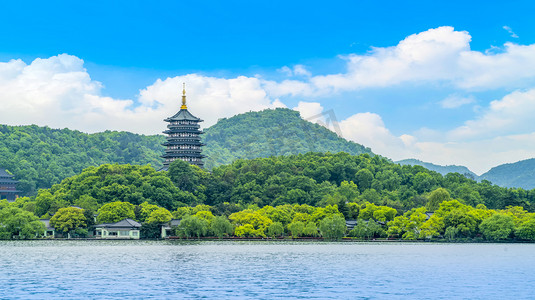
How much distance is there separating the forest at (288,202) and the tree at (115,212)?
0.11 meters

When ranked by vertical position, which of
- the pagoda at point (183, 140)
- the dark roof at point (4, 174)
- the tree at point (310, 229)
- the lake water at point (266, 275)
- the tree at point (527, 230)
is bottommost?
the lake water at point (266, 275)

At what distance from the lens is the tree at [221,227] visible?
6738 cm

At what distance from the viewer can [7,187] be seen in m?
113

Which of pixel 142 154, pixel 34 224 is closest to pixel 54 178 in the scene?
pixel 142 154

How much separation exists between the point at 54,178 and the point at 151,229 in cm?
5410

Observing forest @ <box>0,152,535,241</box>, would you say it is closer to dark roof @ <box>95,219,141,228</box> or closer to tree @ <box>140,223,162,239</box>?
tree @ <box>140,223,162,239</box>

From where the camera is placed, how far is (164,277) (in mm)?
31047

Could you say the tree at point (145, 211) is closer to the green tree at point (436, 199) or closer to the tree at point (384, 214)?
the tree at point (384, 214)

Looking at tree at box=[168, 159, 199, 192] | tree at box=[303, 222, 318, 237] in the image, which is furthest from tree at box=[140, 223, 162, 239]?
tree at box=[168, 159, 199, 192]

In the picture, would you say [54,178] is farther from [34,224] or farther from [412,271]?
[412,271]

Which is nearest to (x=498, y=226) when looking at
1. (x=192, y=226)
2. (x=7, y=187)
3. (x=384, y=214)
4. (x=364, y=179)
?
(x=384, y=214)

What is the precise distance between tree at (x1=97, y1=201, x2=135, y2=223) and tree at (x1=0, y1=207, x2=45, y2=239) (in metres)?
7.35

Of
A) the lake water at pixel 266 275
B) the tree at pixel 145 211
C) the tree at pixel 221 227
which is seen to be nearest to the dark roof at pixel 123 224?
the tree at pixel 145 211

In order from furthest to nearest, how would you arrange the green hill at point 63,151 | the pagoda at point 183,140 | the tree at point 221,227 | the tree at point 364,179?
the green hill at point 63,151 → the pagoda at point 183,140 → the tree at point 364,179 → the tree at point 221,227
